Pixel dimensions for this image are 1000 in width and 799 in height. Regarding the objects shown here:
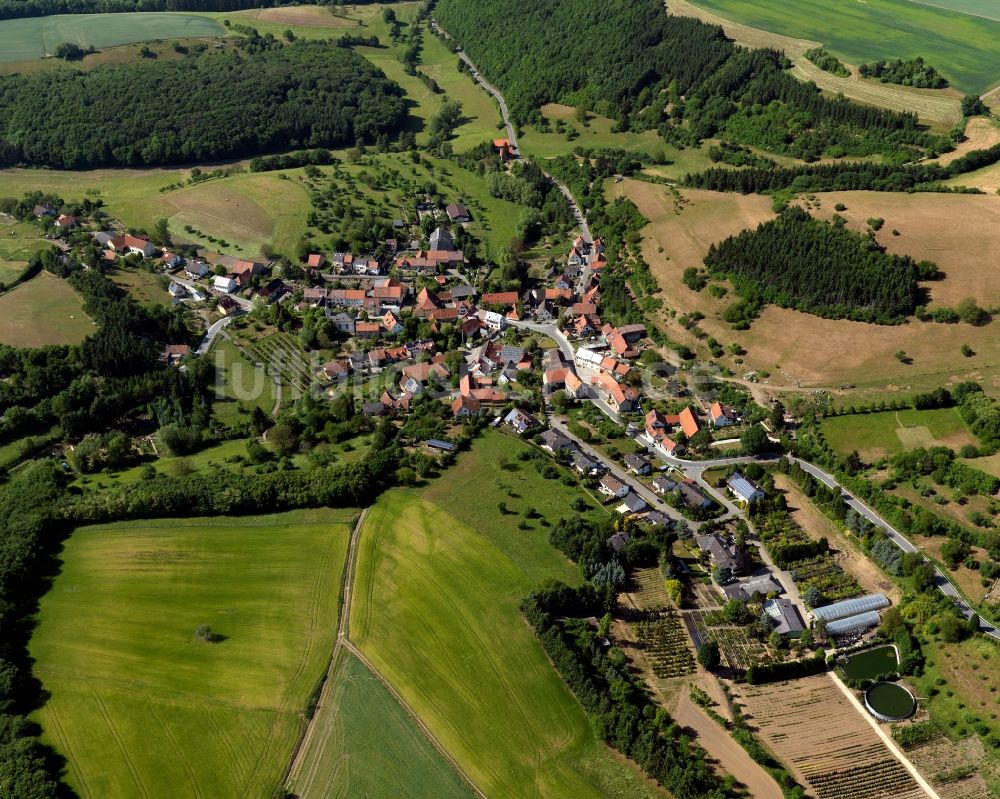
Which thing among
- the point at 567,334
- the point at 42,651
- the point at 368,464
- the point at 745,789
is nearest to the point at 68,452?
the point at 42,651

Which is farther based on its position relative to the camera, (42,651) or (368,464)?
(368,464)

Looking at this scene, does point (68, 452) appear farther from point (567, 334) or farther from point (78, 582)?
point (567, 334)

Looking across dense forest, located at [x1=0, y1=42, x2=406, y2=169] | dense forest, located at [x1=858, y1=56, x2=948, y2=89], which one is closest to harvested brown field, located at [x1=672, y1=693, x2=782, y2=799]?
dense forest, located at [x1=858, y1=56, x2=948, y2=89]

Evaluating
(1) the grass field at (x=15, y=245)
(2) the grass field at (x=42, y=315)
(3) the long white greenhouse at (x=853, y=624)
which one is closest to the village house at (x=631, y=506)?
(3) the long white greenhouse at (x=853, y=624)

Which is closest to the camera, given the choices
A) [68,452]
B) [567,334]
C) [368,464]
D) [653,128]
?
[368,464]

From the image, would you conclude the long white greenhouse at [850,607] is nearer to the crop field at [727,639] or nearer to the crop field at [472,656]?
the crop field at [727,639]

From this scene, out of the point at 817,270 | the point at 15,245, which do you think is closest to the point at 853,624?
the point at 817,270

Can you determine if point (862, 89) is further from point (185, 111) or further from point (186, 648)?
point (186, 648)

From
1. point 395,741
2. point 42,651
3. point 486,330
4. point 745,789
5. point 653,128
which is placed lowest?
point 42,651

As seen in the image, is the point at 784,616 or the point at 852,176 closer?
the point at 784,616
